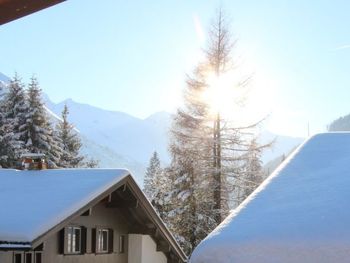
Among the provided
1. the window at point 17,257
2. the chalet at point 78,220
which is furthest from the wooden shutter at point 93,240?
the window at point 17,257

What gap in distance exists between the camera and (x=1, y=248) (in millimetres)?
10984

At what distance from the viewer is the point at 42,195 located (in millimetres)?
13172

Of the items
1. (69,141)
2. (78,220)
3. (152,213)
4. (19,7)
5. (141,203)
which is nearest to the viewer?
(19,7)

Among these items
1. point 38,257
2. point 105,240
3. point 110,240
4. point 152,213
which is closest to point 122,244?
point 110,240

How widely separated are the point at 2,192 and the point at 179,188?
1269 centimetres

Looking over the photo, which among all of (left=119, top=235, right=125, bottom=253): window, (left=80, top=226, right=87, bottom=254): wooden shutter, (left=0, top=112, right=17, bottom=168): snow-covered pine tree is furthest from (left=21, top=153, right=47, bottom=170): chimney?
(left=0, top=112, right=17, bottom=168): snow-covered pine tree

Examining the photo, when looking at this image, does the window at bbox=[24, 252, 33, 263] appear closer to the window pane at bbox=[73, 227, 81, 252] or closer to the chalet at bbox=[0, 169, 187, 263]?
the chalet at bbox=[0, 169, 187, 263]

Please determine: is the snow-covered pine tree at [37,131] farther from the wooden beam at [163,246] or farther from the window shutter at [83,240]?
the window shutter at [83,240]

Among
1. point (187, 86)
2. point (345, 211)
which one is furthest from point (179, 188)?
point (345, 211)

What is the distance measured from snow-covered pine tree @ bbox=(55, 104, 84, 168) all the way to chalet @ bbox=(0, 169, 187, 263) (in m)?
21.2

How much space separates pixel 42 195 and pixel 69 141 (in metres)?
26.7

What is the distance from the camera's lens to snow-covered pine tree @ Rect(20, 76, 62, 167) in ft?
109

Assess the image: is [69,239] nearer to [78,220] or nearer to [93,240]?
[78,220]

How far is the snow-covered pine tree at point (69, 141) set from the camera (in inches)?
1496
